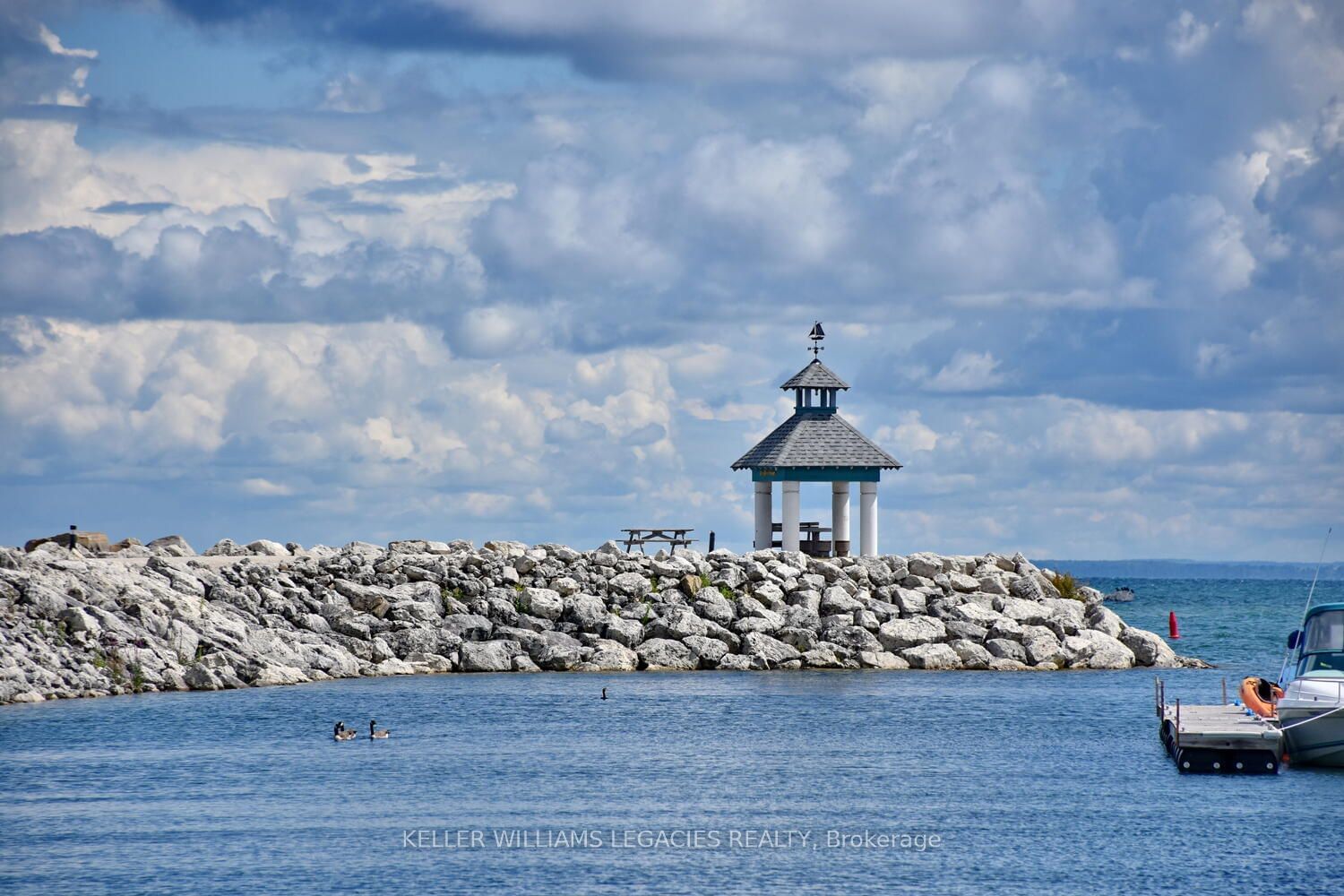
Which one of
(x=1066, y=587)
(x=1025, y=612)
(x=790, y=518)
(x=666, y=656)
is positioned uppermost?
(x=790, y=518)

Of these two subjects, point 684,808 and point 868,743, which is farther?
point 868,743

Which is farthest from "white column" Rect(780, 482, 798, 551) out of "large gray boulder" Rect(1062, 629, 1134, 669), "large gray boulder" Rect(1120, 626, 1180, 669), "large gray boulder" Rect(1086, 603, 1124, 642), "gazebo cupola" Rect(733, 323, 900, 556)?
"large gray boulder" Rect(1120, 626, 1180, 669)

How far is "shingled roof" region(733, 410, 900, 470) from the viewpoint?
4875cm

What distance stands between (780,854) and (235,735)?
13.9 metres

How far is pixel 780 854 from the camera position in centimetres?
2248

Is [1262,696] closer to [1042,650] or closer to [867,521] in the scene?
[1042,650]

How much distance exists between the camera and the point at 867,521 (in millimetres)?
50406

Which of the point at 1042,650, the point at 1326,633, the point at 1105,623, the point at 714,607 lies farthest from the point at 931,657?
the point at 1326,633

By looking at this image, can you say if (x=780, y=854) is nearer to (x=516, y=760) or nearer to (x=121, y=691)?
(x=516, y=760)

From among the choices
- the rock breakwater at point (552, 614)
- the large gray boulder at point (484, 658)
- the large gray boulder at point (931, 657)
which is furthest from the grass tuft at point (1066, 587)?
the large gray boulder at point (484, 658)

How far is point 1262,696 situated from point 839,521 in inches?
792

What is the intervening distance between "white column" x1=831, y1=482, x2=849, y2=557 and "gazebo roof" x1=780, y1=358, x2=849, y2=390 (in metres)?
3.11

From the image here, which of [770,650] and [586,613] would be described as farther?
[586,613]

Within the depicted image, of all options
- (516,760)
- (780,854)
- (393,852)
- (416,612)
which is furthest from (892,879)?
(416,612)
